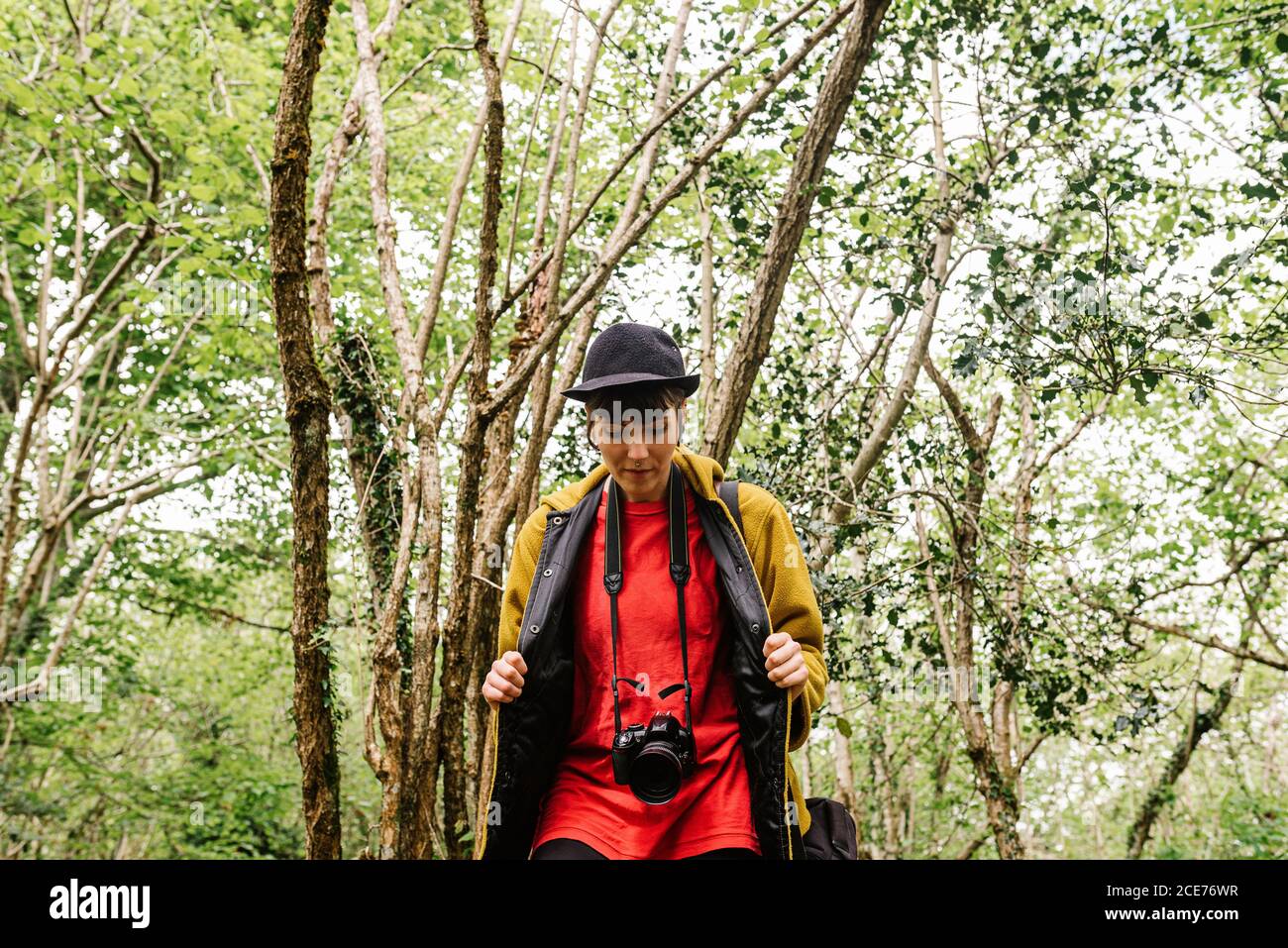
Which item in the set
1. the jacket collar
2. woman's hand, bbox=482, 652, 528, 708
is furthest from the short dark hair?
woman's hand, bbox=482, 652, 528, 708

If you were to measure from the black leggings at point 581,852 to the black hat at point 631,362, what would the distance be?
3.54 ft

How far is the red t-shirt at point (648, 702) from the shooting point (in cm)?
230

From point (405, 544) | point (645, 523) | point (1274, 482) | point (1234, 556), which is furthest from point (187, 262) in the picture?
point (1274, 482)

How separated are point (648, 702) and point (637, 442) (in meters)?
0.65

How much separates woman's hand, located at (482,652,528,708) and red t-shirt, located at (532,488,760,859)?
0.66 feet

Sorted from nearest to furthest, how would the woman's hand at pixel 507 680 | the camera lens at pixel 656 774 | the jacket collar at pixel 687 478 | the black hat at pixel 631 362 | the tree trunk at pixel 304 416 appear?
the camera lens at pixel 656 774 → the woman's hand at pixel 507 680 → the black hat at pixel 631 362 → the jacket collar at pixel 687 478 → the tree trunk at pixel 304 416

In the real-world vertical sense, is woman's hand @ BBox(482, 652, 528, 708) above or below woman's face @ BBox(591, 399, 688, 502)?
below

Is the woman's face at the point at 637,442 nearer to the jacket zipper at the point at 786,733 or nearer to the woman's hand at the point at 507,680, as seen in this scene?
the jacket zipper at the point at 786,733

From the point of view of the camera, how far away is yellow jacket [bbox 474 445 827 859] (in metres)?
2.28

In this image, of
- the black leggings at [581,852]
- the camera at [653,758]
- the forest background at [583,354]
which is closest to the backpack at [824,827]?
the black leggings at [581,852]

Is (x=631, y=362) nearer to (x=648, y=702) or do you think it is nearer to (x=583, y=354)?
(x=648, y=702)

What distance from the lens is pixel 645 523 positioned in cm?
255

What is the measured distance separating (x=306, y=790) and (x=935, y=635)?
5.10 metres

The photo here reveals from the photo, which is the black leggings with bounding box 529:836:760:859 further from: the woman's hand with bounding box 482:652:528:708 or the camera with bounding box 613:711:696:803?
the woman's hand with bounding box 482:652:528:708
